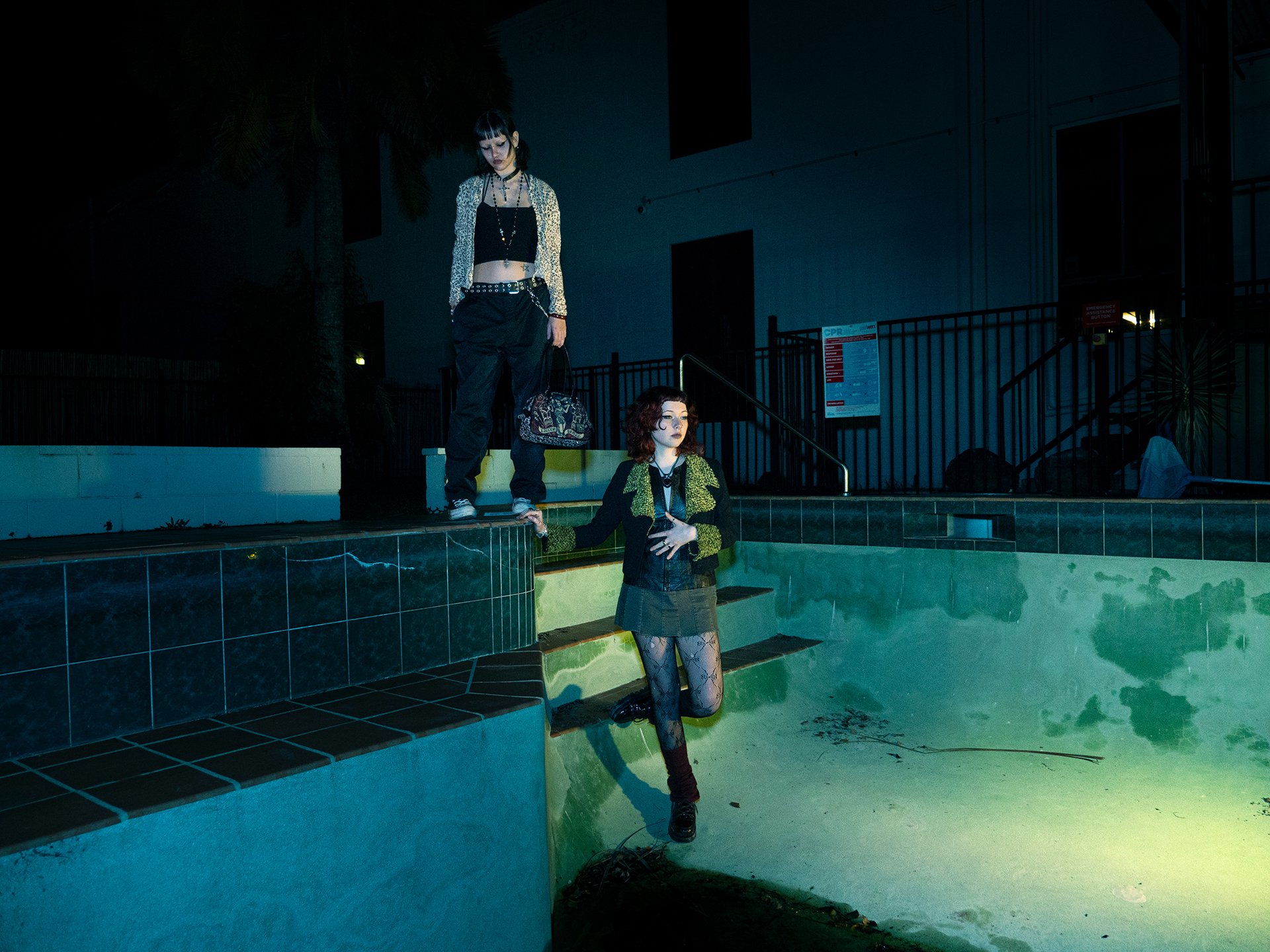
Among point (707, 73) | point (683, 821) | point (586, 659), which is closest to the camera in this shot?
point (683, 821)

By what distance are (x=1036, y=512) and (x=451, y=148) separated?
431 inches

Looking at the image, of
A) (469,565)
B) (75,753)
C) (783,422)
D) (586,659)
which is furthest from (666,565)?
(783,422)

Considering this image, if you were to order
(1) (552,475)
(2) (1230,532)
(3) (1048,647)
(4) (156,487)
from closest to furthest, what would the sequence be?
(2) (1230,532), (3) (1048,647), (4) (156,487), (1) (552,475)

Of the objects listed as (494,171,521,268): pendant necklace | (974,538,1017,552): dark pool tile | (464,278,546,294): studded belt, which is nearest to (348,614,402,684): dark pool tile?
(464,278,546,294): studded belt

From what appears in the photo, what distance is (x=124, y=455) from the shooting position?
515 centimetres

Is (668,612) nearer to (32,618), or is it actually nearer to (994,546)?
(32,618)

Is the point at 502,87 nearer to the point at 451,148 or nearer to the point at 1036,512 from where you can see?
the point at 451,148

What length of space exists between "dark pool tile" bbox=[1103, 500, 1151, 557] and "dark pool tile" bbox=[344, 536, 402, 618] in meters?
4.03

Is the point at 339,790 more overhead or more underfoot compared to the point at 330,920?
more overhead

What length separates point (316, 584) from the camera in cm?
305

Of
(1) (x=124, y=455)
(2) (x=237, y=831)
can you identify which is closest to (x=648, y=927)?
(2) (x=237, y=831)

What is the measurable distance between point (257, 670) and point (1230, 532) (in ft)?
15.9

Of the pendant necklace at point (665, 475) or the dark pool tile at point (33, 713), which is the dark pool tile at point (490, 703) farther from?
the dark pool tile at point (33, 713)

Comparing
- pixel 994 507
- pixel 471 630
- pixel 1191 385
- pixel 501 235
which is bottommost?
pixel 471 630
